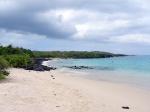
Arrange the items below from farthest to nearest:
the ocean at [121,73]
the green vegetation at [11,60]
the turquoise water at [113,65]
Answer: the turquoise water at [113,65]
the ocean at [121,73]
the green vegetation at [11,60]

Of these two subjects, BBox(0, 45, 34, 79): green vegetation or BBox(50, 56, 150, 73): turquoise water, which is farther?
BBox(50, 56, 150, 73): turquoise water

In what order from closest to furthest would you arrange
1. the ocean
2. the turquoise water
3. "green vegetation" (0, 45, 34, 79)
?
"green vegetation" (0, 45, 34, 79)
the ocean
the turquoise water

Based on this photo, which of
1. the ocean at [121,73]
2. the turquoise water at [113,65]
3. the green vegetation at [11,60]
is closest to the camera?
the green vegetation at [11,60]

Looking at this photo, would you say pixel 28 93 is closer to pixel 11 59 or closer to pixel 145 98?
pixel 145 98

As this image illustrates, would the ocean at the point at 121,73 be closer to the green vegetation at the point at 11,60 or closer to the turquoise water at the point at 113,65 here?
the turquoise water at the point at 113,65

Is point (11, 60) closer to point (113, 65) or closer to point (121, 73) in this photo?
point (121, 73)

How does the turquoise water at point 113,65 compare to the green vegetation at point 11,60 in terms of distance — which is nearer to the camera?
the green vegetation at point 11,60

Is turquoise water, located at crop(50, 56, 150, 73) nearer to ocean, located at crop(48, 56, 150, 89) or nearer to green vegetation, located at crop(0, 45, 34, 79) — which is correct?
ocean, located at crop(48, 56, 150, 89)

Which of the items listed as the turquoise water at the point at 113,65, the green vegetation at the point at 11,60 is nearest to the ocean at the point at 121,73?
the turquoise water at the point at 113,65

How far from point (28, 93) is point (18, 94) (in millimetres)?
941

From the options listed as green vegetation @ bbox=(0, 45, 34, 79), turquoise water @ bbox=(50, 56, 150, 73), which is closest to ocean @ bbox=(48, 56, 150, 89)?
turquoise water @ bbox=(50, 56, 150, 73)

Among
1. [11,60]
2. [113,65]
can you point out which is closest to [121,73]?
[11,60]

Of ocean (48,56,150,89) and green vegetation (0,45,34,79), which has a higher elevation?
green vegetation (0,45,34,79)

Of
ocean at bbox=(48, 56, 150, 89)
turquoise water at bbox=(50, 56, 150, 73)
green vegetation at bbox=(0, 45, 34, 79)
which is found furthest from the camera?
turquoise water at bbox=(50, 56, 150, 73)
